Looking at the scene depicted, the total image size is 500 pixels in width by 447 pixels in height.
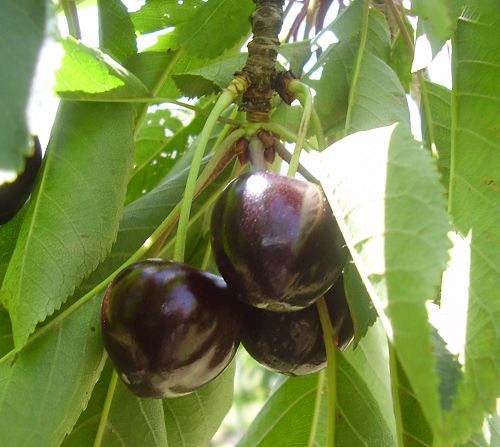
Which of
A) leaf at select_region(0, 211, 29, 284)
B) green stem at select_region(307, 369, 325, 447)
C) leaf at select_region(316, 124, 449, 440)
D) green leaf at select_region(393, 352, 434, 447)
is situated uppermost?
leaf at select_region(316, 124, 449, 440)

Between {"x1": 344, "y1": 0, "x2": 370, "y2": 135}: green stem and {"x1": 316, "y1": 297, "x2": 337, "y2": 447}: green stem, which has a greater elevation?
{"x1": 344, "y1": 0, "x2": 370, "y2": 135}: green stem

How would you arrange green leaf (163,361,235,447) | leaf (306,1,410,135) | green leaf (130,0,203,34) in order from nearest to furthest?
leaf (306,1,410,135), green leaf (163,361,235,447), green leaf (130,0,203,34)

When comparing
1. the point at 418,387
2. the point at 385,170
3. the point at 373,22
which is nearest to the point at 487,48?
the point at 373,22

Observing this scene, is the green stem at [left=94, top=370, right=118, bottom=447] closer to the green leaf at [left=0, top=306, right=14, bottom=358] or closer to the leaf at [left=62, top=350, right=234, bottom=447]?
the leaf at [left=62, top=350, right=234, bottom=447]

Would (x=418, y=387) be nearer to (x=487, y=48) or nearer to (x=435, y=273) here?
(x=435, y=273)

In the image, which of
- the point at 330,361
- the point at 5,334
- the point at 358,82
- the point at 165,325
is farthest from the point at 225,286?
the point at 358,82

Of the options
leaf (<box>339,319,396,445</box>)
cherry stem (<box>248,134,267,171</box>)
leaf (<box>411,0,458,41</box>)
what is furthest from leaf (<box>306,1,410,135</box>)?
leaf (<box>339,319,396,445</box>)
